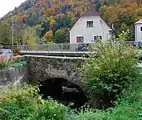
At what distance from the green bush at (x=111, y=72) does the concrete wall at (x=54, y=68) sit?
3.64 m

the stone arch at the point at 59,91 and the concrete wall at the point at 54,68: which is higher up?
the concrete wall at the point at 54,68

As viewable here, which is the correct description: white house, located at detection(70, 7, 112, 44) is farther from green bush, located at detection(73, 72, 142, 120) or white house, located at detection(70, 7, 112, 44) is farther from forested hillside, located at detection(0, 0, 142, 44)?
green bush, located at detection(73, 72, 142, 120)

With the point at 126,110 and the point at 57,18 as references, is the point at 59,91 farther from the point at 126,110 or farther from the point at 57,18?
the point at 57,18

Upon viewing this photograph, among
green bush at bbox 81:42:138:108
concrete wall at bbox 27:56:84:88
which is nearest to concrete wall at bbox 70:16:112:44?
concrete wall at bbox 27:56:84:88

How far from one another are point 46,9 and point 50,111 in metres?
61.2

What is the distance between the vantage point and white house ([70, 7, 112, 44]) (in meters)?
51.4

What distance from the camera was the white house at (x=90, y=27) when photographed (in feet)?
169

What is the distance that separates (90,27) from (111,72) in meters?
36.6

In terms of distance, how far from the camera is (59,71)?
2156 centimetres

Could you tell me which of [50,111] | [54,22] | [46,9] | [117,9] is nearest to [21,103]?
[50,111]

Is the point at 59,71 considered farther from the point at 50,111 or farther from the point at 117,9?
the point at 117,9

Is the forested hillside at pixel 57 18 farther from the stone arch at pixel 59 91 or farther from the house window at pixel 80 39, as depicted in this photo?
the stone arch at pixel 59 91

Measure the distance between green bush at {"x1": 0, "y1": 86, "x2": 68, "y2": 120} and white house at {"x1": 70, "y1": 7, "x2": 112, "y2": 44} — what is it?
41.4 metres

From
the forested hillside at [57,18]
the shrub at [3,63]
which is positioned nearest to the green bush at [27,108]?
the shrub at [3,63]
